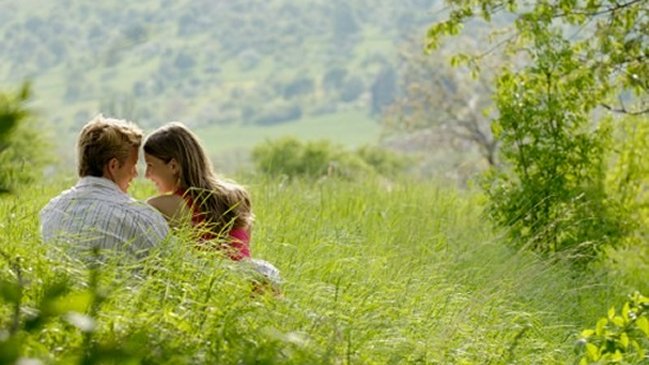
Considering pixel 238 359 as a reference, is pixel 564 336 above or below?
below

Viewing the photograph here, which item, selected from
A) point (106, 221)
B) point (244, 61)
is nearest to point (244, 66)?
point (244, 61)

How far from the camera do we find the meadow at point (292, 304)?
11.3ft

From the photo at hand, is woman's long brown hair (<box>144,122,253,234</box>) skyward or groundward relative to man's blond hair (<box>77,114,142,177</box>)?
groundward

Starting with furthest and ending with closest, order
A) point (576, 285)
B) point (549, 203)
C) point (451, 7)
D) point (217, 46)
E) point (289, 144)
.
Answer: point (217, 46) → point (289, 144) → point (451, 7) → point (549, 203) → point (576, 285)

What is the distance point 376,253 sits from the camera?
871cm

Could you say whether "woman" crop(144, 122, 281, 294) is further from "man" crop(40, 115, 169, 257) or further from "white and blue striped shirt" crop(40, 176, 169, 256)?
"white and blue striped shirt" crop(40, 176, 169, 256)

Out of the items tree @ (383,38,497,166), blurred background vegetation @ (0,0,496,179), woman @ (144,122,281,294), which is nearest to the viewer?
woman @ (144,122,281,294)

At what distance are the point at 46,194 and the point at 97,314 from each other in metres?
6.25

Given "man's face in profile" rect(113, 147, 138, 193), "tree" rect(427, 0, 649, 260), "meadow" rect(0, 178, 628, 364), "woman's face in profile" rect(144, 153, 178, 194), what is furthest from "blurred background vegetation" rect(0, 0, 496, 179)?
"man's face in profile" rect(113, 147, 138, 193)

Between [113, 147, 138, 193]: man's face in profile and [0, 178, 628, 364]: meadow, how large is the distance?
0.47 metres

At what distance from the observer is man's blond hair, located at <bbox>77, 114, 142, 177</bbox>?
661 centimetres

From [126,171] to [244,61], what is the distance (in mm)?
151474

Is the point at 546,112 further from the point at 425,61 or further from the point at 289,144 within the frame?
the point at 425,61

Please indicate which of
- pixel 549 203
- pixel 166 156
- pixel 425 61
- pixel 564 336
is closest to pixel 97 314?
pixel 166 156
